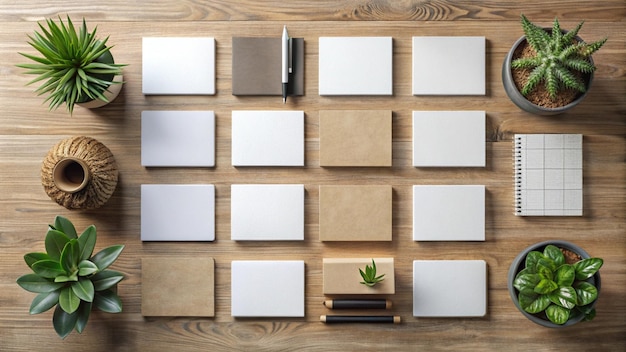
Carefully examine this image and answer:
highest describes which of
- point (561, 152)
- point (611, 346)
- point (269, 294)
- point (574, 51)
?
point (574, 51)

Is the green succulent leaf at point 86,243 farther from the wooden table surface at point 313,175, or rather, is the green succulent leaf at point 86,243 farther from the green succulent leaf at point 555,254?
the green succulent leaf at point 555,254

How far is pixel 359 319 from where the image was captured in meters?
1.13

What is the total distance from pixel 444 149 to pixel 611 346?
0.66 m

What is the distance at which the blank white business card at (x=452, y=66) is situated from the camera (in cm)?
114

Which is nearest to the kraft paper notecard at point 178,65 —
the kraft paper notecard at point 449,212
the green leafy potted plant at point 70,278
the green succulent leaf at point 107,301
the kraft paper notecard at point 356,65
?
the kraft paper notecard at point 356,65

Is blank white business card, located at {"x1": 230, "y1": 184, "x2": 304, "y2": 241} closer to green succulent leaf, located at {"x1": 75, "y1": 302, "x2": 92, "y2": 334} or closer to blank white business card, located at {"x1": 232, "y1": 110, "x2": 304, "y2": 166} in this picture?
blank white business card, located at {"x1": 232, "y1": 110, "x2": 304, "y2": 166}

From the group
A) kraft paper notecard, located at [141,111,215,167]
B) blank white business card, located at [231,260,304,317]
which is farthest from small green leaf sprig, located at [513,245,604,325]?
kraft paper notecard, located at [141,111,215,167]

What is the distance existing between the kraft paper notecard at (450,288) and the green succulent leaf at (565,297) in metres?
0.17

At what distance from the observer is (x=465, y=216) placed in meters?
1.14

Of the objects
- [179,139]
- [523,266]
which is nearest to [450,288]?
[523,266]

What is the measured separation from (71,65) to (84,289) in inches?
19.9

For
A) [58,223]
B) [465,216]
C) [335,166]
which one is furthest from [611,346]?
[58,223]

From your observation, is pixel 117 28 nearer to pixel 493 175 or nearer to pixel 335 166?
pixel 335 166

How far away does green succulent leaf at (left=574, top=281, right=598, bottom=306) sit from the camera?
3.29ft
